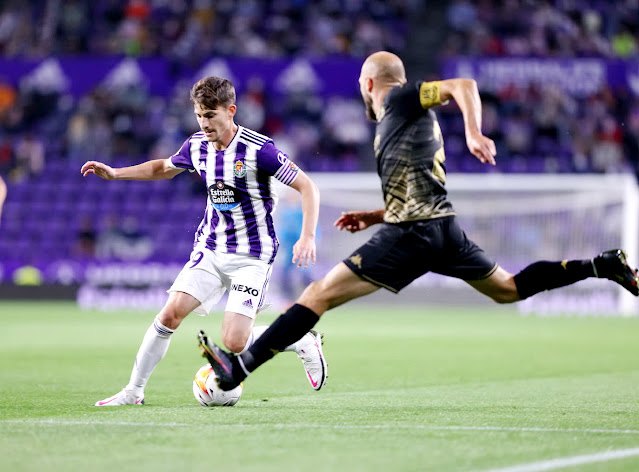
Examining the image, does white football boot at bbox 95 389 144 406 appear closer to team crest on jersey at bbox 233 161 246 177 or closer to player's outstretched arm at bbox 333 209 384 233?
team crest on jersey at bbox 233 161 246 177

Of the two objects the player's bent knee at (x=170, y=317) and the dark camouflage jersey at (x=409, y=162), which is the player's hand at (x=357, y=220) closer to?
the dark camouflage jersey at (x=409, y=162)

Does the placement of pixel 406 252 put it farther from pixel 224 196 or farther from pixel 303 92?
pixel 303 92

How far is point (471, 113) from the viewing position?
5.73 meters

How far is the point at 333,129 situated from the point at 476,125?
19.1 metres

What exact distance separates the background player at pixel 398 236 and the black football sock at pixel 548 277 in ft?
0.50

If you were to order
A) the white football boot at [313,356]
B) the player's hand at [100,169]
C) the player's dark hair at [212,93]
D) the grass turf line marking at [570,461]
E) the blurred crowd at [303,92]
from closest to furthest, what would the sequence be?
1. the grass turf line marking at [570,461]
2. the player's dark hair at [212,93]
3. the player's hand at [100,169]
4. the white football boot at [313,356]
5. the blurred crowd at [303,92]

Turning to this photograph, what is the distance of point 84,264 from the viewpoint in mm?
21516

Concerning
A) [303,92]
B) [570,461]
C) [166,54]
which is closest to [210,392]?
[570,461]

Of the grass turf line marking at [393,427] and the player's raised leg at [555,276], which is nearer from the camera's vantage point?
the grass turf line marking at [393,427]

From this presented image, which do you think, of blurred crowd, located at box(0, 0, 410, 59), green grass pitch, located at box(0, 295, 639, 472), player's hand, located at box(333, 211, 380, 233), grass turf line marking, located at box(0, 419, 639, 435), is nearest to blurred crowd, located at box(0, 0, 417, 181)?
blurred crowd, located at box(0, 0, 410, 59)

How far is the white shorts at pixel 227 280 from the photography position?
700cm

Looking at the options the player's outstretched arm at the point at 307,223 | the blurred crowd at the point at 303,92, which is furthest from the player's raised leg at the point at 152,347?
the blurred crowd at the point at 303,92

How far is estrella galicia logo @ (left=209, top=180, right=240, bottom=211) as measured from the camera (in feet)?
23.3

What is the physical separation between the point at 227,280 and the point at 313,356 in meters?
0.87
